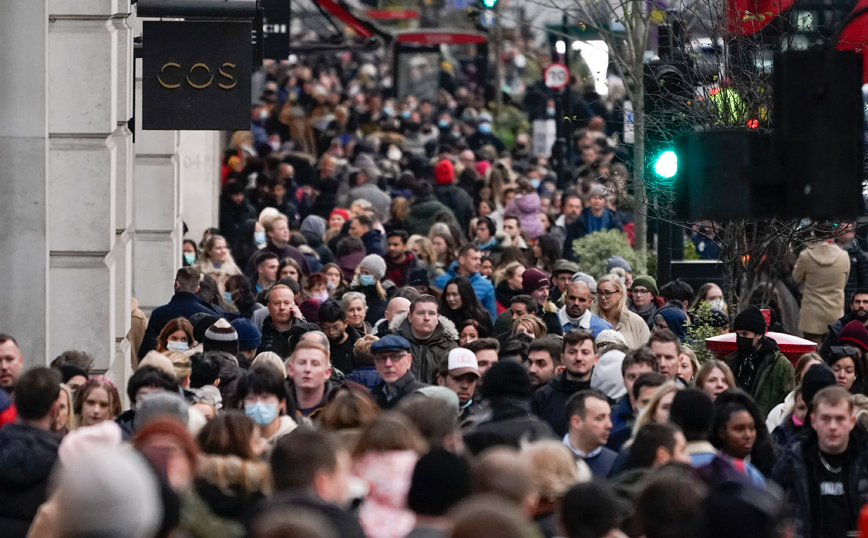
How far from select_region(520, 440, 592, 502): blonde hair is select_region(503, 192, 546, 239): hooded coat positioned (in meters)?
13.8

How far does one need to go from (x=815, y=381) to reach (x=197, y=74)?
16.2 ft

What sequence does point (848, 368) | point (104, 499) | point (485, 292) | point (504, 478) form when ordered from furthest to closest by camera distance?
point (485, 292) < point (848, 368) < point (504, 478) < point (104, 499)

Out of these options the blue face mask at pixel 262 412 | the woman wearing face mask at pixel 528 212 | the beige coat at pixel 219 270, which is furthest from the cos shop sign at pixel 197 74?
the woman wearing face mask at pixel 528 212

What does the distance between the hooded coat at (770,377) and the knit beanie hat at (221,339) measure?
3.61 metres

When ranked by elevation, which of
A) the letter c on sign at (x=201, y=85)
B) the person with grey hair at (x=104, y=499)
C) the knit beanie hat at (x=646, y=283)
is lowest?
the person with grey hair at (x=104, y=499)

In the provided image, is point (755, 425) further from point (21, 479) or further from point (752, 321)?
point (21, 479)

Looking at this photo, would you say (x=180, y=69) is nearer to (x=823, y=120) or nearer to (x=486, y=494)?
(x=823, y=120)

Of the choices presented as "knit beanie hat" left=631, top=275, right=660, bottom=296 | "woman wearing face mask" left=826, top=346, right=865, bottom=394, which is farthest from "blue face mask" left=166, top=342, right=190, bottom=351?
"knit beanie hat" left=631, top=275, right=660, bottom=296

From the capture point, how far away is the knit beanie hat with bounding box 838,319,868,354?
42.7 ft

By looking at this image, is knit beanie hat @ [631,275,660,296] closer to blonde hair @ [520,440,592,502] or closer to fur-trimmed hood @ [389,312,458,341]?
fur-trimmed hood @ [389,312,458,341]

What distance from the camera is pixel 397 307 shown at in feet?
41.3

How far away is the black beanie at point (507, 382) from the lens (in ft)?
27.2

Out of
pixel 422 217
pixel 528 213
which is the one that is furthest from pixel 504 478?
pixel 528 213

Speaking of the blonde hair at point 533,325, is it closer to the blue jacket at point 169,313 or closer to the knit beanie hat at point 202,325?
the knit beanie hat at point 202,325
